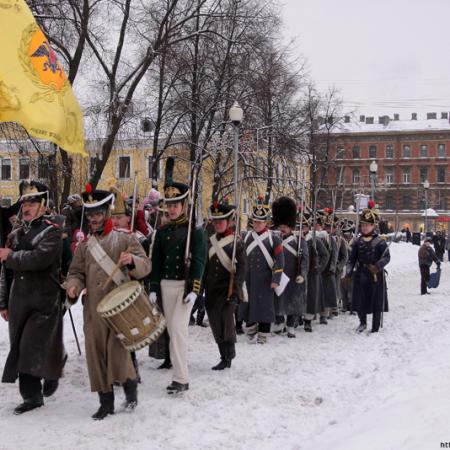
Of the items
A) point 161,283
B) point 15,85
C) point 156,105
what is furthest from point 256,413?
point 156,105

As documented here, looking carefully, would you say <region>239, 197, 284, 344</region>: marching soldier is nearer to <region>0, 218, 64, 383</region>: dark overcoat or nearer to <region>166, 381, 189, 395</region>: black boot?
<region>166, 381, 189, 395</region>: black boot

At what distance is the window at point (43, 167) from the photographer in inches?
663

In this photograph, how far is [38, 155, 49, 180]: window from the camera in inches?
663

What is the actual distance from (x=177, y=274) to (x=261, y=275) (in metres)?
3.18

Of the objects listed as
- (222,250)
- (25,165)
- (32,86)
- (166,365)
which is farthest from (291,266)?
(25,165)

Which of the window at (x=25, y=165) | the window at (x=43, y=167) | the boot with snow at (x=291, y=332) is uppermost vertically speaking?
the window at (x=25, y=165)

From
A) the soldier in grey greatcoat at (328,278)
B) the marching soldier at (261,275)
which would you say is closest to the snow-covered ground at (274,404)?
the marching soldier at (261,275)

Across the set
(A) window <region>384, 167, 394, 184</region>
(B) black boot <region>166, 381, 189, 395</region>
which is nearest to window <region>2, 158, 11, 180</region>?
(A) window <region>384, 167, 394, 184</region>

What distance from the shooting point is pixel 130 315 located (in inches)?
219

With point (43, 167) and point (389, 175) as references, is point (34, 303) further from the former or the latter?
point (389, 175)

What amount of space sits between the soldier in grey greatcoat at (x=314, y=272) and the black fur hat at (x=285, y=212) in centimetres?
63

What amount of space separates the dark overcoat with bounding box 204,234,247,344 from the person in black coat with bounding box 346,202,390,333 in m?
2.92

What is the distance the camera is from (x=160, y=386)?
6918 mm

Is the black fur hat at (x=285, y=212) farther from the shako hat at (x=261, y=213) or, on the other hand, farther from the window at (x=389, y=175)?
the window at (x=389, y=175)
